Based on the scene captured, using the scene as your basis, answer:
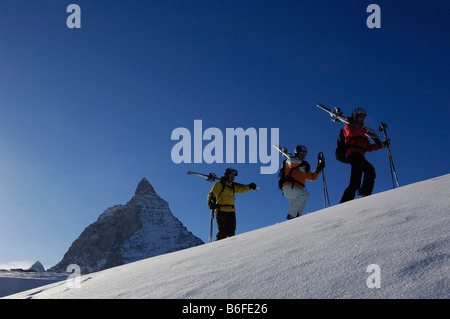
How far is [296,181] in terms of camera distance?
762 centimetres

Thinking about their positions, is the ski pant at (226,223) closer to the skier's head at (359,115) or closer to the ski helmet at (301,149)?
the ski helmet at (301,149)

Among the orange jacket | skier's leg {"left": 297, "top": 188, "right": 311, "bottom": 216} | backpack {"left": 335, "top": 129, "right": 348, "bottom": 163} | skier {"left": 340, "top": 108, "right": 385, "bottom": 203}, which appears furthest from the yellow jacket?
skier {"left": 340, "top": 108, "right": 385, "bottom": 203}

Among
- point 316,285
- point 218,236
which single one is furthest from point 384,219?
point 218,236

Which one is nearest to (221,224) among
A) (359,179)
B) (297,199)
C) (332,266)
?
(297,199)

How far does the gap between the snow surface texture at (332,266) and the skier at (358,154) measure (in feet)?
11.0

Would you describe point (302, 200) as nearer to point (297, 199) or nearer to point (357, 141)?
point (297, 199)

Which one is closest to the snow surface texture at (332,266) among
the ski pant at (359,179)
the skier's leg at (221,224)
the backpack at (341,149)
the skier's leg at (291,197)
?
the ski pant at (359,179)

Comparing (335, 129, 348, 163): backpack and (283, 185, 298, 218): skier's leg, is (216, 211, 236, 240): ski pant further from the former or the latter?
(335, 129, 348, 163): backpack

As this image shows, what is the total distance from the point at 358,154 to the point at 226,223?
3.66m

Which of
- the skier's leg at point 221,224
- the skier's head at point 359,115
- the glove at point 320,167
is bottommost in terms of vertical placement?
the skier's leg at point 221,224

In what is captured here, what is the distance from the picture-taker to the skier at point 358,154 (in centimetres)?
648

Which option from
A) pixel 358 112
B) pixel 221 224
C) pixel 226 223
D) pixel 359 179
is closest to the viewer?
pixel 359 179
